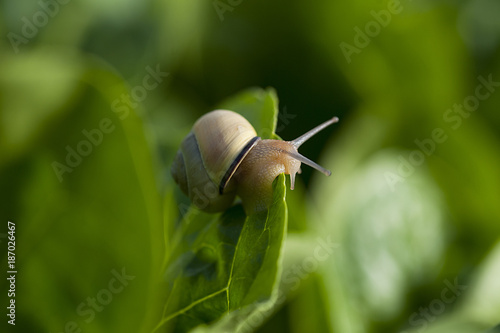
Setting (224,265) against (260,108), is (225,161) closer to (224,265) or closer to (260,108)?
(260,108)

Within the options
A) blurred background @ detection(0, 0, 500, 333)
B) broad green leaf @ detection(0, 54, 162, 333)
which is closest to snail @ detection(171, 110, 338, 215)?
blurred background @ detection(0, 0, 500, 333)

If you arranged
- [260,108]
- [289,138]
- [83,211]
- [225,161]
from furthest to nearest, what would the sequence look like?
1. [289,138]
2. [260,108]
3. [225,161]
4. [83,211]

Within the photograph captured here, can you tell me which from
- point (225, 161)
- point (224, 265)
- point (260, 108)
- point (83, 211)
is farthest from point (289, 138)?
point (83, 211)

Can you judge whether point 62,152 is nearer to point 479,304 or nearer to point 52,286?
point 52,286

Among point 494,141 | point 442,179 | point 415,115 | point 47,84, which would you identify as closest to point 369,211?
point 442,179

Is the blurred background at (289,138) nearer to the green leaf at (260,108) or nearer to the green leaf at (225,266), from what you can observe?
the green leaf at (225,266)

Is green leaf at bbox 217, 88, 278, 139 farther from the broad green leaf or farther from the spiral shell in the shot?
the broad green leaf

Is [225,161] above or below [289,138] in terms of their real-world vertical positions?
above
